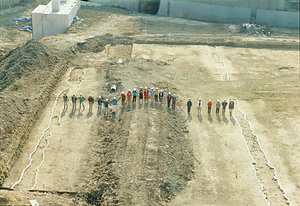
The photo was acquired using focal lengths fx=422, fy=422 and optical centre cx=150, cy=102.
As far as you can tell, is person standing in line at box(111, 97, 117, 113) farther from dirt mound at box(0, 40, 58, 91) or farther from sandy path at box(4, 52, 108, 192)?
dirt mound at box(0, 40, 58, 91)

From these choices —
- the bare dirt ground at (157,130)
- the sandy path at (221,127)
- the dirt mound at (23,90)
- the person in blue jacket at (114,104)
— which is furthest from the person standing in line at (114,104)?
the sandy path at (221,127)

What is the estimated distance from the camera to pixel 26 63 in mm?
24750

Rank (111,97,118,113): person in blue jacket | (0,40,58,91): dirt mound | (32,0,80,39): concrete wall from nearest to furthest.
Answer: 1. (111,97,118,113): person in blue jacket
2. (0,40,58,91): dirt mound
3. (32,0,80,39): concrete wall

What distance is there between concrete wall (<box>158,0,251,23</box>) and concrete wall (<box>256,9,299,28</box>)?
1.52 metres

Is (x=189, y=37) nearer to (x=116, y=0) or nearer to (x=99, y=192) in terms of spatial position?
(x=116, y=0)

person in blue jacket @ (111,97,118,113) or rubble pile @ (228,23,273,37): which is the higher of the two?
rubble pile @ (228,23,273,37)

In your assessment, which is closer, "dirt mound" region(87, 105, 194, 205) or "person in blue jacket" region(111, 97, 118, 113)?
"dirt mound" region(87, 105, 194, 205)

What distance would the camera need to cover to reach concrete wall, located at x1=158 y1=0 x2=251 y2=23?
41.1m

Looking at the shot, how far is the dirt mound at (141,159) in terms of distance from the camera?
15.4 metres

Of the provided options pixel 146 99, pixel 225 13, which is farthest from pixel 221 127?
pixel 225 13

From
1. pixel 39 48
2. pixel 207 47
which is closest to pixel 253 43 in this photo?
pixel 207 47

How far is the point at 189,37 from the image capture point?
34.4 metres

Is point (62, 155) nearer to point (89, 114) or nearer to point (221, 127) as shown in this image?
point (89, 114)

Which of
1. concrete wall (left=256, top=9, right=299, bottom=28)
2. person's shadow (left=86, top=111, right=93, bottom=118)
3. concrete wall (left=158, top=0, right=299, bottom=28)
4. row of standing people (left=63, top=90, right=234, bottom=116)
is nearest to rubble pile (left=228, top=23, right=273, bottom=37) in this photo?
concrete wall (left=256, top=9, right=299, bottom=28)
